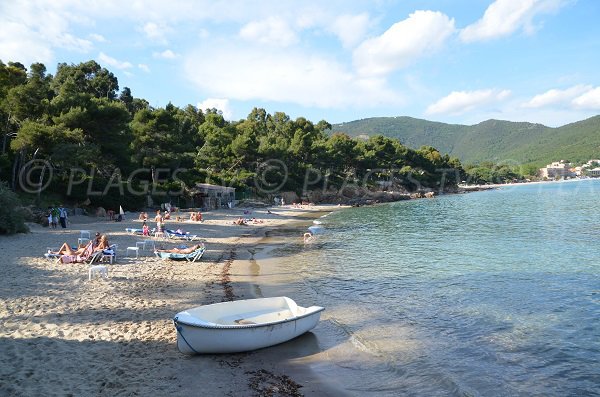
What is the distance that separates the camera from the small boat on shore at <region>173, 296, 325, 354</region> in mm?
7996

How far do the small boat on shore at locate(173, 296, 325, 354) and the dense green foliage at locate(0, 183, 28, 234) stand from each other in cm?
1501

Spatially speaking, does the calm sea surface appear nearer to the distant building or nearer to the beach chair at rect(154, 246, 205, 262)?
the beach chair at rect(154, 246, 205, 262)

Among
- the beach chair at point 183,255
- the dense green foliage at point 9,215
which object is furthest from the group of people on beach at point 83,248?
the dense green foliage at point 9,215

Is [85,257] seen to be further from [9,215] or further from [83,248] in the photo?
[9,215]

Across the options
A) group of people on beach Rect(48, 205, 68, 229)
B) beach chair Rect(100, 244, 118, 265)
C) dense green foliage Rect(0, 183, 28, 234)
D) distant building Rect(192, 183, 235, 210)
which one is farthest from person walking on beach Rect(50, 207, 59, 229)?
distant building Rect(192, 183, 235, 210)

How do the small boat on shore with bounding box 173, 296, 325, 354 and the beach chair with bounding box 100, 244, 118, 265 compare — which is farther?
the beach chair with bounding box 100, 244, 118, 265

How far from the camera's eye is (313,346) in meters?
9.32

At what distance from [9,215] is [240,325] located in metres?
16.6

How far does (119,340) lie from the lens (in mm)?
8297

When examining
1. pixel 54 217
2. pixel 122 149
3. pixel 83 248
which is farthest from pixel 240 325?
pixel 122 149

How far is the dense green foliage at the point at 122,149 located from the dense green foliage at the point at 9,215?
27.7 feet

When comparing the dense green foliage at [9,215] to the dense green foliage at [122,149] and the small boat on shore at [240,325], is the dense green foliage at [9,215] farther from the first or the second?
the small boat on shore at [240,325]

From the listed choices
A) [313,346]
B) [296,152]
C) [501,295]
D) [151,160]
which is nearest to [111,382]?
[313,346]

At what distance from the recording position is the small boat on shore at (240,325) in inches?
315
